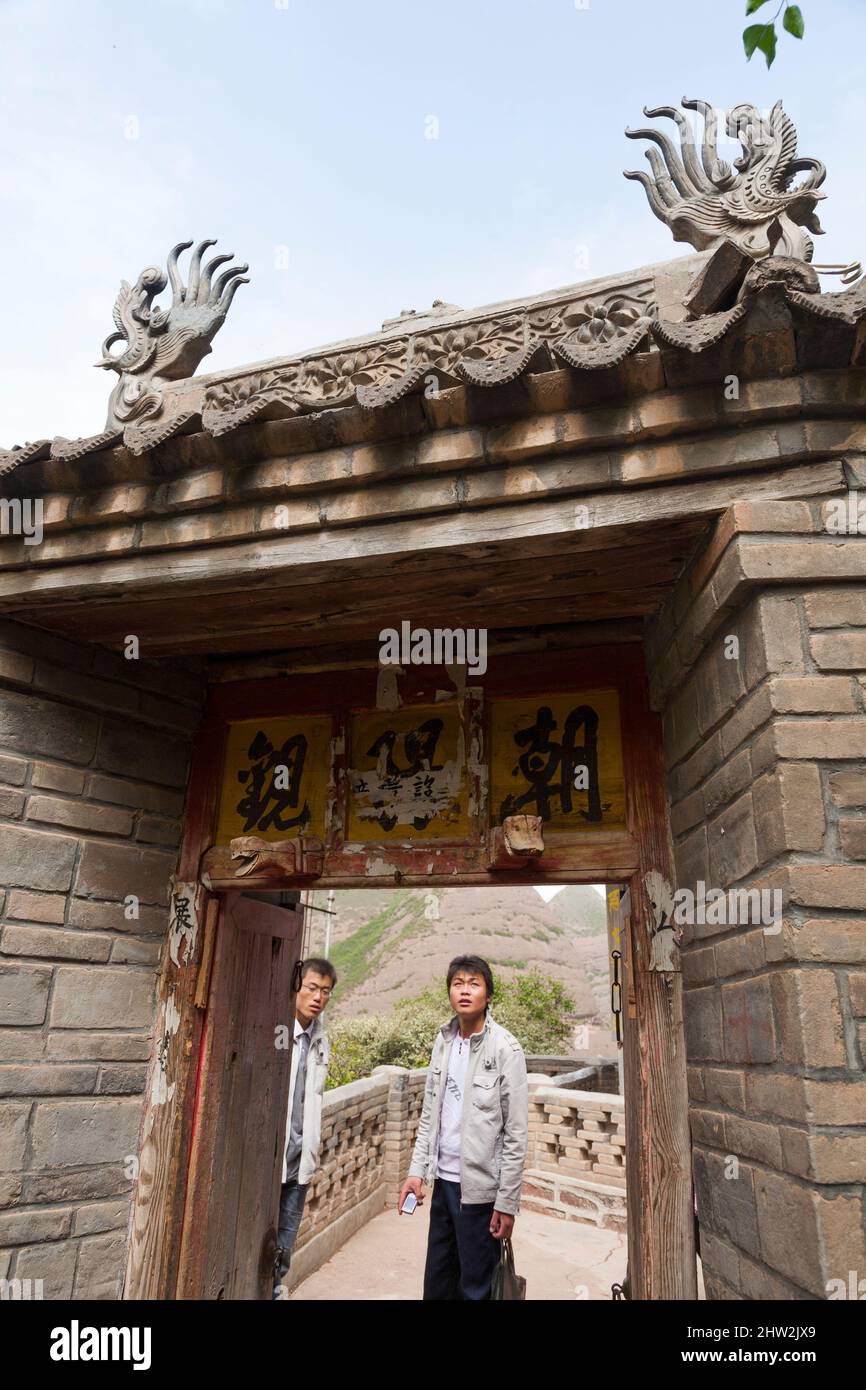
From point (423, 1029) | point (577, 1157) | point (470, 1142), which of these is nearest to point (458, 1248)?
point (470, 1142)

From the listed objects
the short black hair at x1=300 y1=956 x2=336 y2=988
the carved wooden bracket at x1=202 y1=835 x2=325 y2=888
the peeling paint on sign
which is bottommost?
the short black hair at x1=300 y1=956 x2=336 y2=988

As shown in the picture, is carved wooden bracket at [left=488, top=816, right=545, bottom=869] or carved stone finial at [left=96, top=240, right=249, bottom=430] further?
carved stone finial at [left=96, top=240, right=249, bottom=430]

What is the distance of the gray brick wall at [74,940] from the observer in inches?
125

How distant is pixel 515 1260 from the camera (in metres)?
7.97

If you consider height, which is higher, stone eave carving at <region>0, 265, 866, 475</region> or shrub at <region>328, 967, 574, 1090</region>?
stone eave carving at <region>0, 265, 866, 475</region>

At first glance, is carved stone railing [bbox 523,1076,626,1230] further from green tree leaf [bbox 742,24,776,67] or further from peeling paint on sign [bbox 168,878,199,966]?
green tree leaf [bbox 742,24,776,67]

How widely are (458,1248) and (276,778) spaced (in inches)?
95.5

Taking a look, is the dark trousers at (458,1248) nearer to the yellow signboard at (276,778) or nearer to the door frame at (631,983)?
the door frame at (631,983)

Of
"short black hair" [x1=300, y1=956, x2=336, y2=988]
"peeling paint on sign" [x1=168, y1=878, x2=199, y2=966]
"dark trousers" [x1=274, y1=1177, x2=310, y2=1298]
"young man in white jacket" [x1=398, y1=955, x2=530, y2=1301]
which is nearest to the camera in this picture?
"peeling paint on sign" [x1=168, y1=878, x2=199, y2=966]

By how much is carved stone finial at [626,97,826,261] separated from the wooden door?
348 centimetres

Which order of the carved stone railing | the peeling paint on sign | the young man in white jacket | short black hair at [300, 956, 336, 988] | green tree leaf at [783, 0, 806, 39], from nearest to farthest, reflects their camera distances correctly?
green tree leaf at [783, 0, 806, 39]
the peeling paint on sign
the young man in white jacket
short black hair at [300, 956, 336, 988]
the carved stone railing

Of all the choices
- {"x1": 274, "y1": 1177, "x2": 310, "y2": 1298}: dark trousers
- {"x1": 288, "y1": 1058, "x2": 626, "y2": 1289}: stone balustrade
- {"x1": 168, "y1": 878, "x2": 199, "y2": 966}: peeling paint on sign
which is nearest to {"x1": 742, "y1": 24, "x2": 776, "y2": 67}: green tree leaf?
{"x1": 168, "y1": 878, "x2": 199, "y2": 966}: peeling paint on sign

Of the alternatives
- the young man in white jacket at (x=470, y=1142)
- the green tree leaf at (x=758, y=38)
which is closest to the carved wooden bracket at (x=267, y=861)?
the young man in white jacket at (x=470, y=1142)

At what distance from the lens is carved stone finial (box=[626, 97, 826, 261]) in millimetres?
2830
